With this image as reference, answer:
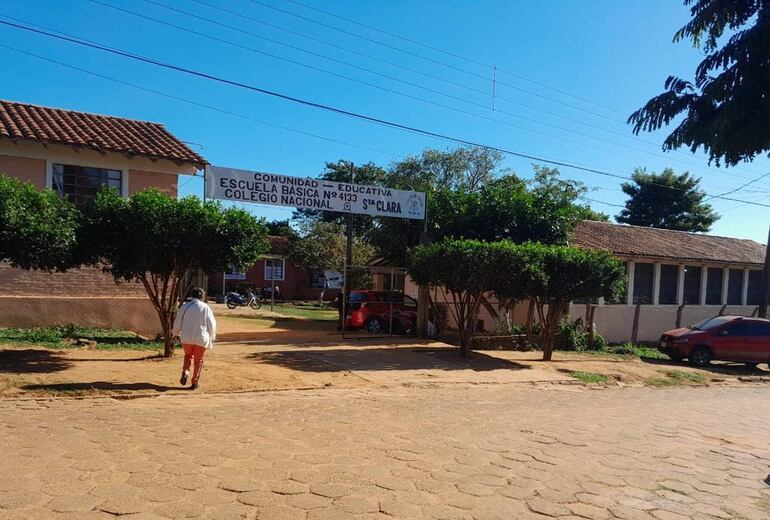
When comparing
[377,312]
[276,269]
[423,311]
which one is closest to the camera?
[423,311]

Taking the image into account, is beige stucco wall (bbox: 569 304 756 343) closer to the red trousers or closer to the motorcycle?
the red trousers

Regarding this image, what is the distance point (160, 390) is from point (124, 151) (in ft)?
27.7

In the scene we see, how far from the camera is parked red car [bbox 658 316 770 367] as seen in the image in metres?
18.2

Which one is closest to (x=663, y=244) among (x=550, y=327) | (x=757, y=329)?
(x=757, y=329)

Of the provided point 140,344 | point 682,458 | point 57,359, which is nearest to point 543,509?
point 682,458

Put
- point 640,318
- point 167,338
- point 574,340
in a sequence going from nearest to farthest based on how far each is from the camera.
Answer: point 167,338 → point 574,340 → point 640,318

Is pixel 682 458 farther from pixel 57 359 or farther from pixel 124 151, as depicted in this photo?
pixel 124 151

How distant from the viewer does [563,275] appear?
15.3 metres

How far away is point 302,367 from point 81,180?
8.04m

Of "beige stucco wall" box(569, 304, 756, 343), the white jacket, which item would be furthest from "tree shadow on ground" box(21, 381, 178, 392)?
"beige stucco wall" box(569, 304, 756, 343)

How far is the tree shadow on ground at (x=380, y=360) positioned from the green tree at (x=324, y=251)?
65.6 feet

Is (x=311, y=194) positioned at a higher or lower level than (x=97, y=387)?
higher

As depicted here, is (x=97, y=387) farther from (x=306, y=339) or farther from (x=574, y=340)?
(x=574, y=340)

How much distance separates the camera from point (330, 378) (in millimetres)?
11758
